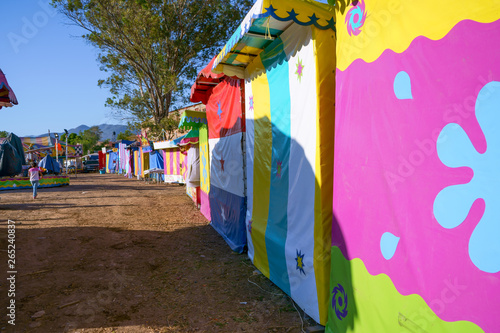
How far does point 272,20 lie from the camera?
3225mm

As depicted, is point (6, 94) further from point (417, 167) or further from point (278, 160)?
point (417, 167)

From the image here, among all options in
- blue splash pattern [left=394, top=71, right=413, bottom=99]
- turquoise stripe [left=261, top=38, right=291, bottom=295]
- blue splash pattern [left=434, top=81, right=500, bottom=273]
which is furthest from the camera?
turquoise stripe [left=261, top=38, right=291, bottom=295]

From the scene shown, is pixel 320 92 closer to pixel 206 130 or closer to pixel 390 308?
pixel 390 308

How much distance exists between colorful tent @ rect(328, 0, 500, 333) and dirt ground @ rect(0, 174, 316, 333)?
125cm

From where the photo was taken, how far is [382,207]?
210 cm

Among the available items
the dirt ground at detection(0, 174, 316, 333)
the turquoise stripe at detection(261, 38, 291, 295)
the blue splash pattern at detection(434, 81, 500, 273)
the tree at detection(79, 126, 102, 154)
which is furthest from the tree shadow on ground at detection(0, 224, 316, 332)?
the tree at detection(79, 126, 102, 154)

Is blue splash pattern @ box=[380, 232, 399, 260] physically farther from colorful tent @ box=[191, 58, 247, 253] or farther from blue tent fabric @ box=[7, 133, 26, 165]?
blue tent fabric @ box=[7, 133, 26, 165]

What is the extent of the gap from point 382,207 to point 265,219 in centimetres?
232

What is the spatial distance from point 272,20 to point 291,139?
1350 mm

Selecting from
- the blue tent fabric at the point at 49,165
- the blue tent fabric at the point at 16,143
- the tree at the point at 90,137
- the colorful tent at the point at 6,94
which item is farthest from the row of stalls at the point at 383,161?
the tree at the point at 90,137

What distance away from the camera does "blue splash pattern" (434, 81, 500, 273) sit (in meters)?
1.41

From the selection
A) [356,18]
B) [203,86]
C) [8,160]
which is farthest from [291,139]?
[8,160]

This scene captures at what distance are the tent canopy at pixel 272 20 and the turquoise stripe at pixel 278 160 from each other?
0.73 ft

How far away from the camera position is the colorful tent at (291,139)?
2.90m
